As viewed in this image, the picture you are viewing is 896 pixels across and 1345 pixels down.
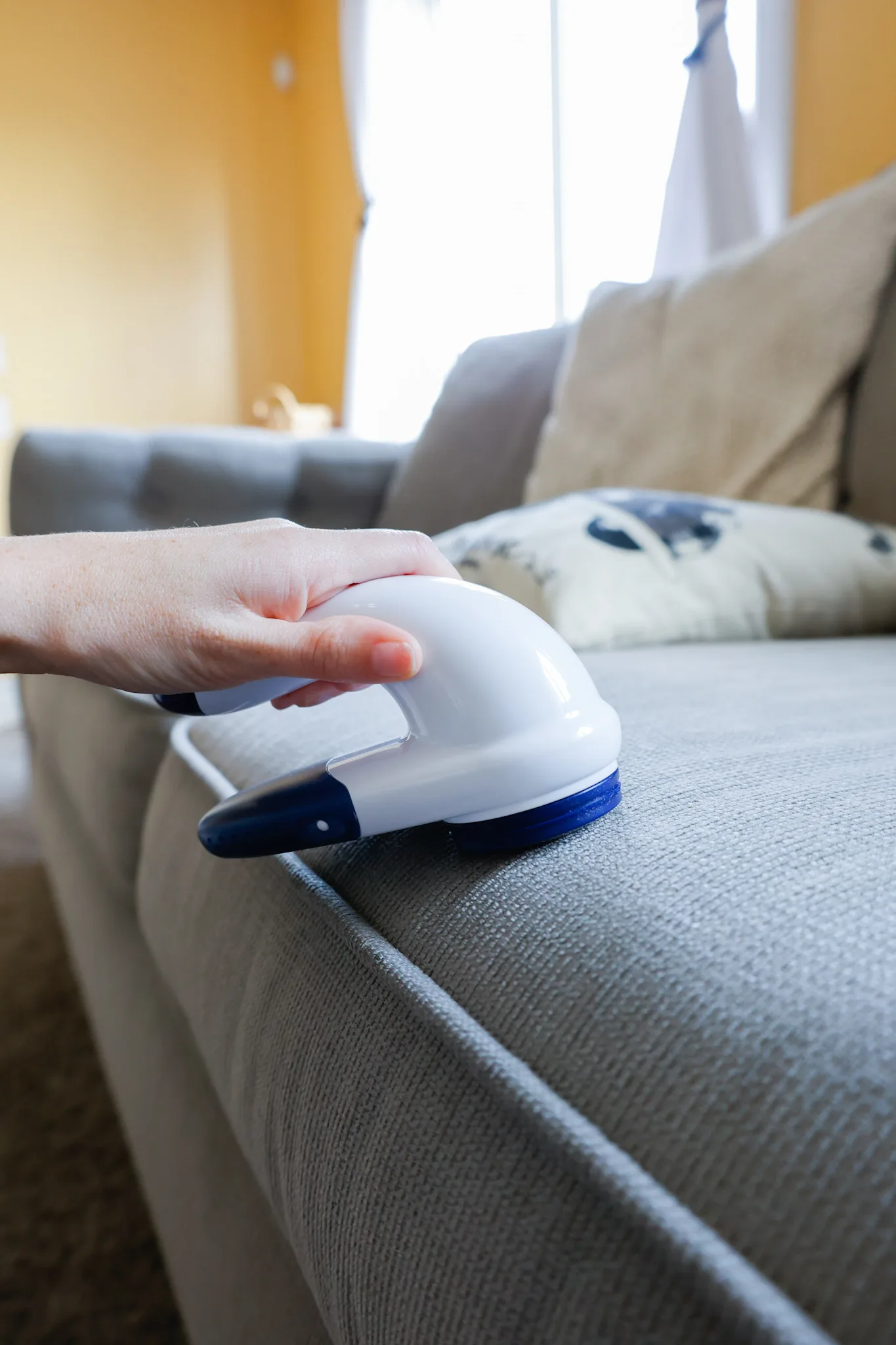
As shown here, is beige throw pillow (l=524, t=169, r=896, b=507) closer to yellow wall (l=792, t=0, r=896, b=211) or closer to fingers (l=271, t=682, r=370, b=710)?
yellow wall (l=792, t=0, r=896, b=211)

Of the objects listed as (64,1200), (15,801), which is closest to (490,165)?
(15,801)

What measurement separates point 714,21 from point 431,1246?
6.80ft

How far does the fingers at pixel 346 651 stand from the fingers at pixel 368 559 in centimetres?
4

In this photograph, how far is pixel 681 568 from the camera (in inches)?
32.6

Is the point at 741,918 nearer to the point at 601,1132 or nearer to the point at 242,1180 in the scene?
the point at 601,1132

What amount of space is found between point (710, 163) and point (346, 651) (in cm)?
182

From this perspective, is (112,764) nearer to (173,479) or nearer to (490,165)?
(173,479)

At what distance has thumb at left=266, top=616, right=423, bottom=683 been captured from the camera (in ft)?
1.06

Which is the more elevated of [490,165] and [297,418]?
[490,165]

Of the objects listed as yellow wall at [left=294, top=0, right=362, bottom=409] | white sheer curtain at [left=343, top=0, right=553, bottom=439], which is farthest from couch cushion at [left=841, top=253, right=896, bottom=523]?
yellow wall at [left=294, top=0, right=362, bottom=409]

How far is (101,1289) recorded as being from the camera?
753 mm

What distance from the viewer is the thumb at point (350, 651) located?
0.32m

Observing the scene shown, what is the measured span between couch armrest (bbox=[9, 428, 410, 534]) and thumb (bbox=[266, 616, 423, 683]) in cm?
116

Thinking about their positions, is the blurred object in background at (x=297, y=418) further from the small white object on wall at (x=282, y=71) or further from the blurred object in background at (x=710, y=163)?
the small white object on wall at (x=282, y=71)
